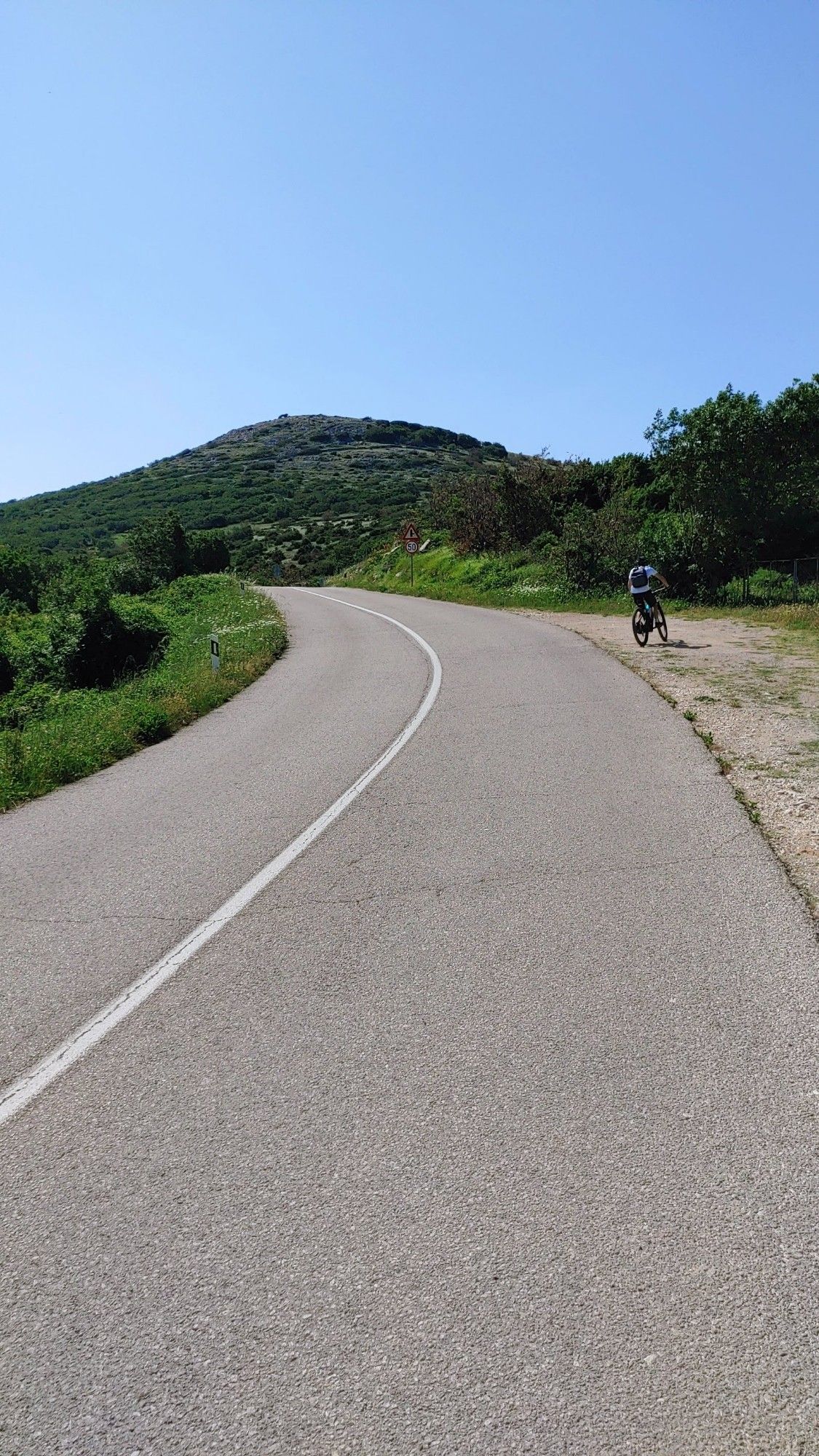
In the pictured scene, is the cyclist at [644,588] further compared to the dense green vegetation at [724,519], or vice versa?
the dense green vegetation at [724,519]

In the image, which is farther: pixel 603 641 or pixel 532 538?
pixel 532 538

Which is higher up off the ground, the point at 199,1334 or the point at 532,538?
the point at 532,538

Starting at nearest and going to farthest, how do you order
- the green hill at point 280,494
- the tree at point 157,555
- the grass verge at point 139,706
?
the grass verge at point 139,706 → the tree at point 157,555 → the green hill at point 280,494

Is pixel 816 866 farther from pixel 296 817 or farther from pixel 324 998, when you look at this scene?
pixel 296 817

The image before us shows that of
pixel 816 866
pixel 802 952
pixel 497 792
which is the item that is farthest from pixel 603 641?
pixel 802 952

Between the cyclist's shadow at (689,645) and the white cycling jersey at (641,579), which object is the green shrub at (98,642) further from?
the cyclist's shadow at (689,645)

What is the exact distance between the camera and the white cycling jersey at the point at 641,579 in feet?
61.4

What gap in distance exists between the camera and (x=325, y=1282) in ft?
9.49

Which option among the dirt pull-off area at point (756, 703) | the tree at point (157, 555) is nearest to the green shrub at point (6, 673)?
the dirt pull-off area at point (756, 703)

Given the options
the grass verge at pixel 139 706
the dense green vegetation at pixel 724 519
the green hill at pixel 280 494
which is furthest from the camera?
the green hill at pixel 280 494

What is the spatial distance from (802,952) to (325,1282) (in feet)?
10.6

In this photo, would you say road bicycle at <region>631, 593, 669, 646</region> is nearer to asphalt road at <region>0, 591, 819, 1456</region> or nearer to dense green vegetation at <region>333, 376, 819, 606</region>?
dense green vegetation at <region>333, 376, 819, 606</region>

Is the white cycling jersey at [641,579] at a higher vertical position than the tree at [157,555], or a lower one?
lower

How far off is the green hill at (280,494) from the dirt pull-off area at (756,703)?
40.6m
